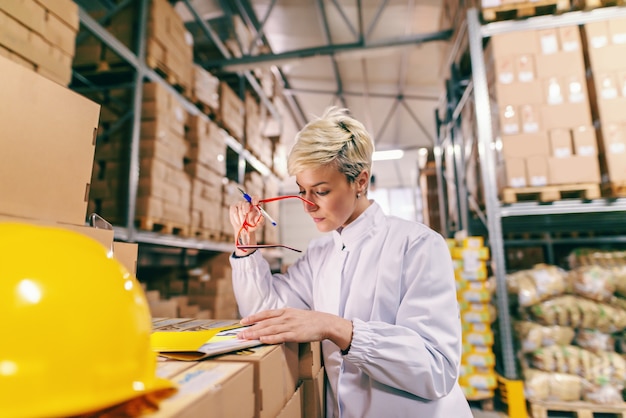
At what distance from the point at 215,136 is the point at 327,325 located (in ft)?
14.4

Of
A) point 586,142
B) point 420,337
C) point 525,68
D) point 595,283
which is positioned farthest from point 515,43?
point 420,337

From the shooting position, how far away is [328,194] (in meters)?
1.59

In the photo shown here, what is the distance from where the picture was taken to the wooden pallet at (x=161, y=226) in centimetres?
365

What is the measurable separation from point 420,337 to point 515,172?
2.59m

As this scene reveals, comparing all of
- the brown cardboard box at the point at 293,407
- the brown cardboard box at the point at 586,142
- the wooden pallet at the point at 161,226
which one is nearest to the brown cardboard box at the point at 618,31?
the brown cardboard box at the point at 586,142

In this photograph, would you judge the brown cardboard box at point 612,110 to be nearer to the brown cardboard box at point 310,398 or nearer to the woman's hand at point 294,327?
the woman's hand at point 294,327

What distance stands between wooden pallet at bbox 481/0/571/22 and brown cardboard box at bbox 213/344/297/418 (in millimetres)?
3797

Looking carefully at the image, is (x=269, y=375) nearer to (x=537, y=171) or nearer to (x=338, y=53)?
(x=537, y=171)

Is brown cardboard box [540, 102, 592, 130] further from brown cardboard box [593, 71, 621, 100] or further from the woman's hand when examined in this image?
the woman's hand

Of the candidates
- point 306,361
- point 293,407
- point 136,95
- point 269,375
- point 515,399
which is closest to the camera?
point 269,375

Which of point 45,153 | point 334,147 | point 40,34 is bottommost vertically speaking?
point 45,153

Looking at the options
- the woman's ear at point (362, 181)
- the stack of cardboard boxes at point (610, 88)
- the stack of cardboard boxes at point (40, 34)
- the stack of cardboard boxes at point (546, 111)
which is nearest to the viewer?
the woman's ear at point (362, 181)

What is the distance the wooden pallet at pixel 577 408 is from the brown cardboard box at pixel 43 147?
11.7 ft

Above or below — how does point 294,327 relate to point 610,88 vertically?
below
